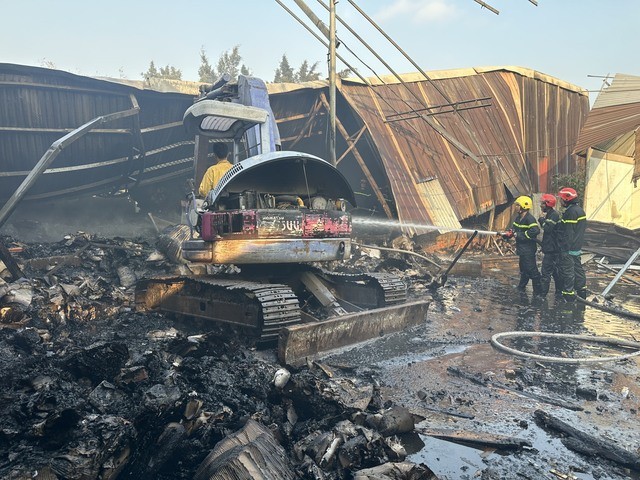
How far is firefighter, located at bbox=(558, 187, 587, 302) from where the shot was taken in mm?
8930

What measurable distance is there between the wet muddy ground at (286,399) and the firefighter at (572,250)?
2.22 m

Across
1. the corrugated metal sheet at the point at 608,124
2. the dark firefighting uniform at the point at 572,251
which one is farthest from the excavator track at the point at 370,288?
the corrugated metal sheet at the point at 608,124

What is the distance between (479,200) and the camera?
15.3 metres

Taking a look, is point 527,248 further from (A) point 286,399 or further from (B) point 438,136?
(A) point 286,399

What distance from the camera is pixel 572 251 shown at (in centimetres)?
899

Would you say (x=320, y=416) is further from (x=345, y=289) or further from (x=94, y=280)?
(x=94, y=280)

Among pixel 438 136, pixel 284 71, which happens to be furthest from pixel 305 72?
pixel 438 136

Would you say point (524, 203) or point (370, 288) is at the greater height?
point (524, 203)

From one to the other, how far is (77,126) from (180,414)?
10.4m

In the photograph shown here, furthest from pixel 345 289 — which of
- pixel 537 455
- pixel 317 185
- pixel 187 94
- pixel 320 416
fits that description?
pixel 187 94

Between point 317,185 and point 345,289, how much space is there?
1810 millimetres

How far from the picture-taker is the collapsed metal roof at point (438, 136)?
13555 millimetres

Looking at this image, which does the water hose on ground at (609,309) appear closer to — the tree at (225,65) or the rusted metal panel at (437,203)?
the rusted metal panel at (437,203)

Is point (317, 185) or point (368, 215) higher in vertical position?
point (317, 185)
